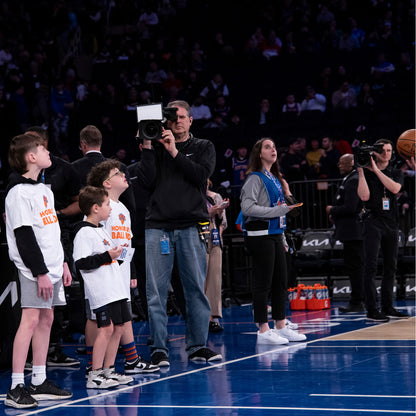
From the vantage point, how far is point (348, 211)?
992 cm

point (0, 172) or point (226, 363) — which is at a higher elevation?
point (0, 172)

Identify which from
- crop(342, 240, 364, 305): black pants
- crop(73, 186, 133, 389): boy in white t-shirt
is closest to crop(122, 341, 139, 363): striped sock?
crop(73, 186, 133, 389): boy in white t-shirt

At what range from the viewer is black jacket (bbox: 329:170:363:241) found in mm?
9859

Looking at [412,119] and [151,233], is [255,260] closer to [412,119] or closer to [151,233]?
[151,233]

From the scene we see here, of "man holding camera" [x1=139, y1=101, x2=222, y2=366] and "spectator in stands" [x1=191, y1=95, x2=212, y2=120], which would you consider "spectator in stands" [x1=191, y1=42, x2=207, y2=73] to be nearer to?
"spectator in stands" [x1=191, y1=95, x2=212, y2=120]

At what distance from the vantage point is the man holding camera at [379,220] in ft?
28.5

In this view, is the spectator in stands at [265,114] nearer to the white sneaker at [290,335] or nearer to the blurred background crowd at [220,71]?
the blurred background crowd at [220,71]

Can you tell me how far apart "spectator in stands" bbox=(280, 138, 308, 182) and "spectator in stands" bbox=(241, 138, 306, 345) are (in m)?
6.43

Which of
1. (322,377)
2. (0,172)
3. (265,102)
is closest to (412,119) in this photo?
(265,102)

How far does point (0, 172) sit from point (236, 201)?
20.3 ft

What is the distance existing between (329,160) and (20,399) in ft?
34.1

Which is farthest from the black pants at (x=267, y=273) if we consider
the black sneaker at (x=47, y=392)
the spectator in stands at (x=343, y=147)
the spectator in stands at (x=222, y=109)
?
the spectator in stands at (x=222, y=109)

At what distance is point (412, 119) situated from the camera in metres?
14.5

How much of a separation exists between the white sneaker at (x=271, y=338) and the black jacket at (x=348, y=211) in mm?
2960
